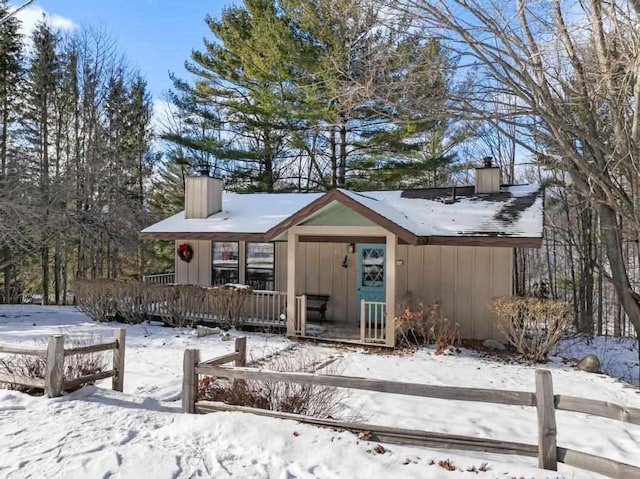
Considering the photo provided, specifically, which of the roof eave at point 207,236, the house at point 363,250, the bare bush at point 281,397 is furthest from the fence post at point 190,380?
the roof eave at point 207,236

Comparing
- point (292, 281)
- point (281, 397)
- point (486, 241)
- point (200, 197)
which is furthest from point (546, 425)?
point (200, 197)

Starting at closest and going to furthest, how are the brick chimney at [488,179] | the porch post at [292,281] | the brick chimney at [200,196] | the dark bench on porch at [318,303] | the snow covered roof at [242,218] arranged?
the porch post at [292,281]
the dark bench on porch at [318,303]
the snow covered roof at [242,218]
the brick chimney at [488,179]
the brick chimney at [200,196]

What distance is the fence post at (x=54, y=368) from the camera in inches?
200

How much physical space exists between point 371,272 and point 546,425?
7373mm

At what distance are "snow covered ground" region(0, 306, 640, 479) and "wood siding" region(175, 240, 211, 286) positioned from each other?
203 inches

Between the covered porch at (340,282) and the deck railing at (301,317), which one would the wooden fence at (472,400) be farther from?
the deck railing at (301,317)

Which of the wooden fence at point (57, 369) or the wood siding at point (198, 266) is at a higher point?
the wood siding at point (198, 266)

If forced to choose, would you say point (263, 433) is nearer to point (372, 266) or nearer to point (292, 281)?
point (292, 281)

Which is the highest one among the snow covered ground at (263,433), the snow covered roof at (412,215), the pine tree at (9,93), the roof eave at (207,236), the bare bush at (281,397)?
the pine tree at (9,93)

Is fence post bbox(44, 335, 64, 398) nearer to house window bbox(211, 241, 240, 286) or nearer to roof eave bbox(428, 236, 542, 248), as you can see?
roof eave bbox(428, 236, 542, 248)

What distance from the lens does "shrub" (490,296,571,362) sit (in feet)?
25.6

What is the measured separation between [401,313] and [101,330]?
6.89m

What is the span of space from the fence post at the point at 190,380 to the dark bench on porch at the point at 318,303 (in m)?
6.45

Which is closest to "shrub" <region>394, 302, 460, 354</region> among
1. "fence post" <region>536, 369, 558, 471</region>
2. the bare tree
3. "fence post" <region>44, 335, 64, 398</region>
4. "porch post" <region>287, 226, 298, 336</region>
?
"porch post" <region>287, 226, 298, 336</region>
